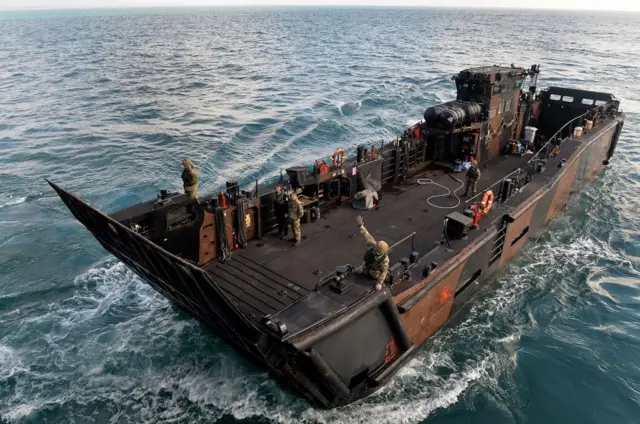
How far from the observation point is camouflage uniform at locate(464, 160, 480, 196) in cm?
1596

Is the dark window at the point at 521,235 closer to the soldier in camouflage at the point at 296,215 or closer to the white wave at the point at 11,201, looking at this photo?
the soldier in camouflage at the point at 296,215

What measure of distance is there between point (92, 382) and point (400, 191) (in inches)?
462

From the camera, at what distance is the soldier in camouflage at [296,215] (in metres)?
12.8

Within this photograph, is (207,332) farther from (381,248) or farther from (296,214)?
Result: (381,248)

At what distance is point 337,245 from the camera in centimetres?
1328

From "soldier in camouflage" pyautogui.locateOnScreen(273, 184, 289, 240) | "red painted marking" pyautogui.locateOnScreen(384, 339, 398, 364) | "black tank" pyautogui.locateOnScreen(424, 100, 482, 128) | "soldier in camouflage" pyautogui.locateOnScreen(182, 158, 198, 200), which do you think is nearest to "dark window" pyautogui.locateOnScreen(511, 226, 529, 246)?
"black tank" pyautogui.locateOnScreen(424, 100, 482, 128)

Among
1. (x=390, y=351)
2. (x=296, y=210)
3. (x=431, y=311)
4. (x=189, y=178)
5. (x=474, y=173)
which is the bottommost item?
(x=431, y=311)

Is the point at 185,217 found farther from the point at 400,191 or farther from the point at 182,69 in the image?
the point at 182,69

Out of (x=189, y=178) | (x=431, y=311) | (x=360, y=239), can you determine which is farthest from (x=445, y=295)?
(x=189, y=178)

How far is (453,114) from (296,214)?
872cm

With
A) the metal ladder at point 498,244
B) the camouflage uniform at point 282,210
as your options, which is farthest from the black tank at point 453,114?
the camouflage uniform at point 282,210

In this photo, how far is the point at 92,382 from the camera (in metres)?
11.5

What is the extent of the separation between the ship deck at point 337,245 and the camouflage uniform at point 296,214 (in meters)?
0.39

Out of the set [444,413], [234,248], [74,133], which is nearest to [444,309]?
[444,413]
